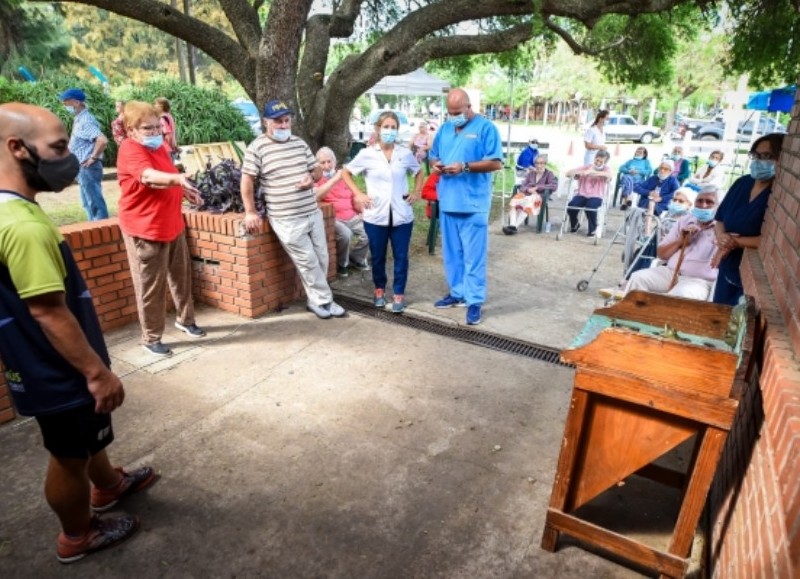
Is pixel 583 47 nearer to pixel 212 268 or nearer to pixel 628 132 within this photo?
pixel 212 268

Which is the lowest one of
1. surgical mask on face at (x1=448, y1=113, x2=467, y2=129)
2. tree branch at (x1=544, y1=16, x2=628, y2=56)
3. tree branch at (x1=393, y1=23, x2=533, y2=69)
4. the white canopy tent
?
surgical mask on face at (x1=448, y1=113, x2=467, y2=129)

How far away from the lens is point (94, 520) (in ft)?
7.50

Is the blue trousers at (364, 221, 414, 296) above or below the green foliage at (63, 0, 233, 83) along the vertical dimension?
below

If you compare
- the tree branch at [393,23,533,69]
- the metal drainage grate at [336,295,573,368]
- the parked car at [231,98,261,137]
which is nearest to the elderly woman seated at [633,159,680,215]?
the tree branch at [393,23,533,69]

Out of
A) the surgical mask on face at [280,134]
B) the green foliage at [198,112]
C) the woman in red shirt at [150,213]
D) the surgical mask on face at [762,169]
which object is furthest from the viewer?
the green foliage at [198,112]

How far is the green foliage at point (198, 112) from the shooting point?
1393 centimetres

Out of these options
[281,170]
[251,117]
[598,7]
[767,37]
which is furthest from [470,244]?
[251,117]

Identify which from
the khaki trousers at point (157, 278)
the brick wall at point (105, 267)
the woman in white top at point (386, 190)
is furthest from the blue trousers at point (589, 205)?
the brick wall at point (105, 267)

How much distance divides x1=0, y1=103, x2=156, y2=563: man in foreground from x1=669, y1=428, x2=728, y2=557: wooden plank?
223 cm

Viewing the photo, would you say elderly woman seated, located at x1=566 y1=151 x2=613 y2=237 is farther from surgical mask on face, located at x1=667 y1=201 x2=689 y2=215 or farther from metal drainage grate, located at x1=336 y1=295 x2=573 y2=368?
metal drainage grate, located at x1=336 y1=295 x2=573 y2=368

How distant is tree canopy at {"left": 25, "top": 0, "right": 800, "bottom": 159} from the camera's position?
7836 mm

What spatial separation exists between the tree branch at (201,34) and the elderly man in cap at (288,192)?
17.1 ft

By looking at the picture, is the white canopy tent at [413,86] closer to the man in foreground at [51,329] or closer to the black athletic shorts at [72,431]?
the man in foreground at [51,329]

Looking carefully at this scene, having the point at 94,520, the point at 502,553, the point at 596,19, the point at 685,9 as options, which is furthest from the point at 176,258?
the point at 685,9
